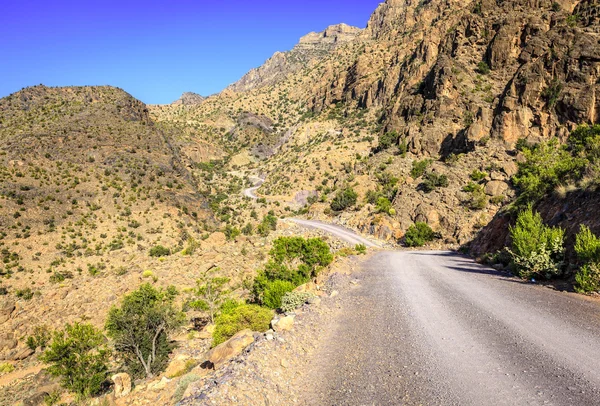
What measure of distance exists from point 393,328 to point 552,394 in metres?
3.80

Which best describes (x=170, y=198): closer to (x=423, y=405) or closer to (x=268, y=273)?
(x=268, y=273)

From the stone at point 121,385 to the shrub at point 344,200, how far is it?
36.4 m

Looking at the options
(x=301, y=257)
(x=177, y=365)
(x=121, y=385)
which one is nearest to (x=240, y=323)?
(x=177, y=365)

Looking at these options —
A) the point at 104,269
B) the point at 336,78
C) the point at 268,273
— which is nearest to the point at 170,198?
the point at 104,269

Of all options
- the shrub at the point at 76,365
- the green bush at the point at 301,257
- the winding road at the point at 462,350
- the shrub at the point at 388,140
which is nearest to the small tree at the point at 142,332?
the shrub at the point at 76,365

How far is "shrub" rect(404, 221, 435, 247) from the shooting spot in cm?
2747

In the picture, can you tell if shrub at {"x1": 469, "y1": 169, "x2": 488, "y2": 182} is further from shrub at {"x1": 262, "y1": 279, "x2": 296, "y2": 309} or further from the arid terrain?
shrub at {"x1": 262, "y1": 279, "x2": 296, "y2": 309}

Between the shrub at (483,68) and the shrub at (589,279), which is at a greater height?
the shrub at (483,68)

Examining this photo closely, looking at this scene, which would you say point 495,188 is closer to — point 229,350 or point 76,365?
point 229,350

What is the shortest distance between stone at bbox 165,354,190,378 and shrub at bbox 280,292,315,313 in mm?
3556

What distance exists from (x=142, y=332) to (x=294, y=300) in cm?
608

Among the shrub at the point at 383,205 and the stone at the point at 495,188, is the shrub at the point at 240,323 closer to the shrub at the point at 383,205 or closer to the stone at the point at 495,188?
the shrub at the point at 383,205

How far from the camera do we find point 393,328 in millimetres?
8148

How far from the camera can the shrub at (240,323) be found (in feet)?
30.6
